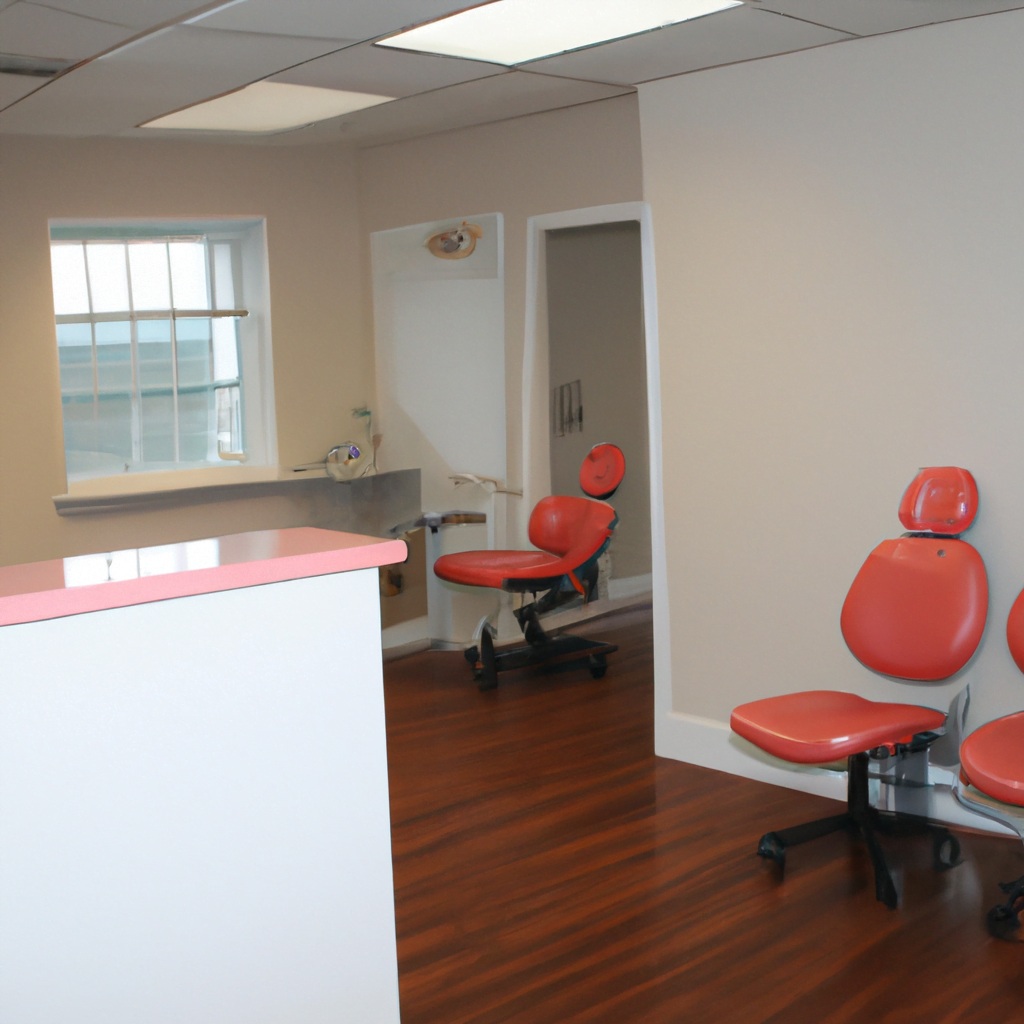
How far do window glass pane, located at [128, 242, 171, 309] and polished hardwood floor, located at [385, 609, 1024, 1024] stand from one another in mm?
2703

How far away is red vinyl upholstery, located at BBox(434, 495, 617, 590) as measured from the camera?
5.18 metres

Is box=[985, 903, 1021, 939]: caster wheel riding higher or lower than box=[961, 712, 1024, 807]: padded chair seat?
lower

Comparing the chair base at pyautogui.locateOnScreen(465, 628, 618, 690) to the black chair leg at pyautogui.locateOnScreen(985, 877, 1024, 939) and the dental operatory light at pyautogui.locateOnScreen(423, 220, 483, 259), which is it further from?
the black chair leg at pyautogui.locateOnScreen(985, 877, 1024, 939)

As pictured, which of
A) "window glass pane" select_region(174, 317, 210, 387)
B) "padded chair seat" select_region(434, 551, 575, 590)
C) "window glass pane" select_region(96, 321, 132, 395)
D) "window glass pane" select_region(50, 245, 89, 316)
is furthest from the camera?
"window glass pane" select_region(174, 317, 210, 387)

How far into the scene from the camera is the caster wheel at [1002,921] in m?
2.86

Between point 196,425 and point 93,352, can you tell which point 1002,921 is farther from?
point 93,352

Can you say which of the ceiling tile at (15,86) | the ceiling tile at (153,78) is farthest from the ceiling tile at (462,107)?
the ceiling tile at (15,86)

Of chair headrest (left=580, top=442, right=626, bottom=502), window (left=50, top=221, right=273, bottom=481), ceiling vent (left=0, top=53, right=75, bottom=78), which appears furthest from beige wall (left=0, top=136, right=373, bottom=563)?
ceiling vent (left=0, top=53, right=75, bottom=78)

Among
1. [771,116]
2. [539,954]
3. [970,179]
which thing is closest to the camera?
[539,954]

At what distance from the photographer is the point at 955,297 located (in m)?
3.34

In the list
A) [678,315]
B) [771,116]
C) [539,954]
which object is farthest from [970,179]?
[539,954]

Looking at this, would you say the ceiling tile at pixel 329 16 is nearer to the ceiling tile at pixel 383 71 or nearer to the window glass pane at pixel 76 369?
the ceiling tile at pixel 383 71

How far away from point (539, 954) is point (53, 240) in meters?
4.21

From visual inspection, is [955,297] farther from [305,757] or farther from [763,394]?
[305,757]
